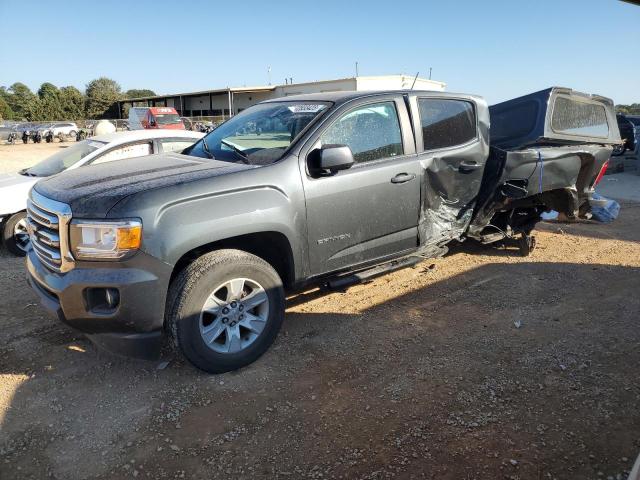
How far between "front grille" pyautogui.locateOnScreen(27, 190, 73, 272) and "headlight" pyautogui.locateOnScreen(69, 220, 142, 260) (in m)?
0.09

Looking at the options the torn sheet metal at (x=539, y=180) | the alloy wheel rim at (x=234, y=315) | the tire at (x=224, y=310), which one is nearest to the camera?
the tire at (x=224, y=310)

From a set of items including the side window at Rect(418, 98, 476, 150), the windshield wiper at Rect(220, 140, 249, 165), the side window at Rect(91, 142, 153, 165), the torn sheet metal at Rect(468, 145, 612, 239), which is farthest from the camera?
the side window at Rect(91, 142, 153, 165)

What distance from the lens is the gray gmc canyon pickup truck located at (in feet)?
9.82

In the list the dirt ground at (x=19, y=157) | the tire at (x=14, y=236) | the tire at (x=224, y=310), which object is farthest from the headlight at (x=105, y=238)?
the dirt ground at (x=19, y=157)

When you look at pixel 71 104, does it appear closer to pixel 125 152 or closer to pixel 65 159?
pixel 65 159

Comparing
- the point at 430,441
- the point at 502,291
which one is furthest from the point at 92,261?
the point at 502,291

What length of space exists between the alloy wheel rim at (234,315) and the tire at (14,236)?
4239mm

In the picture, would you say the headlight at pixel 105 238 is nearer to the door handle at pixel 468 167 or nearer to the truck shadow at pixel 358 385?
the truck shadow at pixel 358 385

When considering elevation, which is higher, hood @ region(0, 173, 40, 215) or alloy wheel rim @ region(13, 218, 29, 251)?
hood @ region(0, 173, 40, 215)

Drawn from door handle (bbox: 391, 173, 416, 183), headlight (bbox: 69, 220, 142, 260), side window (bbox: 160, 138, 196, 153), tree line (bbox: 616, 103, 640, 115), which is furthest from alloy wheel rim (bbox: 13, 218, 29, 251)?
tree line (bbox: 616, 103, 640, 115)

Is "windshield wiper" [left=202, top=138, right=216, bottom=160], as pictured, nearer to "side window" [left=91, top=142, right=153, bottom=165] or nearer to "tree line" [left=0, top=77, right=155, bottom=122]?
"side window" [left=91, top=142, right=153, bottom=165]

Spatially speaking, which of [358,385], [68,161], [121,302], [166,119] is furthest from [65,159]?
[166,119]

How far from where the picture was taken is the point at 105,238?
2.93 m

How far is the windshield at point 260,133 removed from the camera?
3837 millimetres
